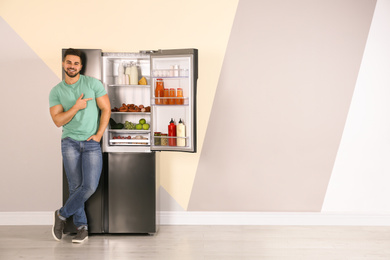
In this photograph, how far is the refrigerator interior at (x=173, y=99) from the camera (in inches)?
163

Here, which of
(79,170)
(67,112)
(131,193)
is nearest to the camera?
(67,112)

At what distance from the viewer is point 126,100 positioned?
4.52 metres

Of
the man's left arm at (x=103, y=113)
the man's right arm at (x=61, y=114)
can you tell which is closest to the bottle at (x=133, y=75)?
the man's left arm at (x=103, y=113)

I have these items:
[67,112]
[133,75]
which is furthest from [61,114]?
[133,75]

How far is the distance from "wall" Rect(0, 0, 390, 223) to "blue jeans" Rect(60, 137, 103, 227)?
68 centimetres

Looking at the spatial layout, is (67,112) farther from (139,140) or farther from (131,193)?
(131,193)

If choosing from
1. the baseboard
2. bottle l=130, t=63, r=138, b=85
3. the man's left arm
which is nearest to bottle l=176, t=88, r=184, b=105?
bottle l=130, t=63, r=138, b=85

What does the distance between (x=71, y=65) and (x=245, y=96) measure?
1.85 meters

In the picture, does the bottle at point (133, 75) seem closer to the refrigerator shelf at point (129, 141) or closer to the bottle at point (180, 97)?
the bottle at point (180, 97)

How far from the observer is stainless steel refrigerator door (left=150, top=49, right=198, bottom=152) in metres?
4.11

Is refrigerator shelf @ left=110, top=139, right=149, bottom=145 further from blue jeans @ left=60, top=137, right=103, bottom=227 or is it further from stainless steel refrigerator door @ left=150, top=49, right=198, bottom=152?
blue jeans @ left=60, top=137, right=103, bottom=227

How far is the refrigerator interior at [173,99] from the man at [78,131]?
57cm

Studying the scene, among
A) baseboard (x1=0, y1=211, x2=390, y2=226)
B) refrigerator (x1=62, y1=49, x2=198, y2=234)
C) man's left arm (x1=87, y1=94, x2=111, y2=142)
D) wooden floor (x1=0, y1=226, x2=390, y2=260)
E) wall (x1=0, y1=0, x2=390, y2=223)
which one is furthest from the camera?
baseboard (x1=0, y1=211, x2=390, y2=226)

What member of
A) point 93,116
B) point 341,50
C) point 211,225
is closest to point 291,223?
point 211,225
